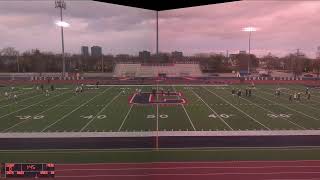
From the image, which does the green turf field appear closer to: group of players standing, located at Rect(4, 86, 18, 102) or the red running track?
group of players standing, located at Rect(4, 86, 18, 102)

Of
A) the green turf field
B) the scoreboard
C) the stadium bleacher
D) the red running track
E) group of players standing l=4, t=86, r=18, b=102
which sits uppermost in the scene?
the stadium bleacher

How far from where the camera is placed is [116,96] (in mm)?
21328

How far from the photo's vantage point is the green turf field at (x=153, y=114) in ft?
41.5

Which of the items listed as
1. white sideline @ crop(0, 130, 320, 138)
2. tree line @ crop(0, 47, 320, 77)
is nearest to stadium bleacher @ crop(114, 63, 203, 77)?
tree line @ crop(0, 47, 320, 77)

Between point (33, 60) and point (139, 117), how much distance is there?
26.2 m

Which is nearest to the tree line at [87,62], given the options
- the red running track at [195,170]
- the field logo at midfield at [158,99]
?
the field logo at midfield at [158,99]

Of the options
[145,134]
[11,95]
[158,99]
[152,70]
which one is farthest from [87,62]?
[145,134]

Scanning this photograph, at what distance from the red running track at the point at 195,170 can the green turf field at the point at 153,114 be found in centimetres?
374

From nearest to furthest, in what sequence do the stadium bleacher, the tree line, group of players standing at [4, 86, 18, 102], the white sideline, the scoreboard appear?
1. the scoreboard
2. the white sideline
3. group of players standing at [4, 86, 18, 102]
4. the stadium bleacher
5. the tree line

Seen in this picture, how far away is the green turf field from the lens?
1265 cm

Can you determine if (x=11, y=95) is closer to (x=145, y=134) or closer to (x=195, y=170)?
(x=145, y=134)

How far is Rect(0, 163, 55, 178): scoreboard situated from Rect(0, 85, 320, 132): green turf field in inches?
171

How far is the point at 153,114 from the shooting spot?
15.3m

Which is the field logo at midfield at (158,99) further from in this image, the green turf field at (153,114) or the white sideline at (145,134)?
the white sideline at (145,134)
